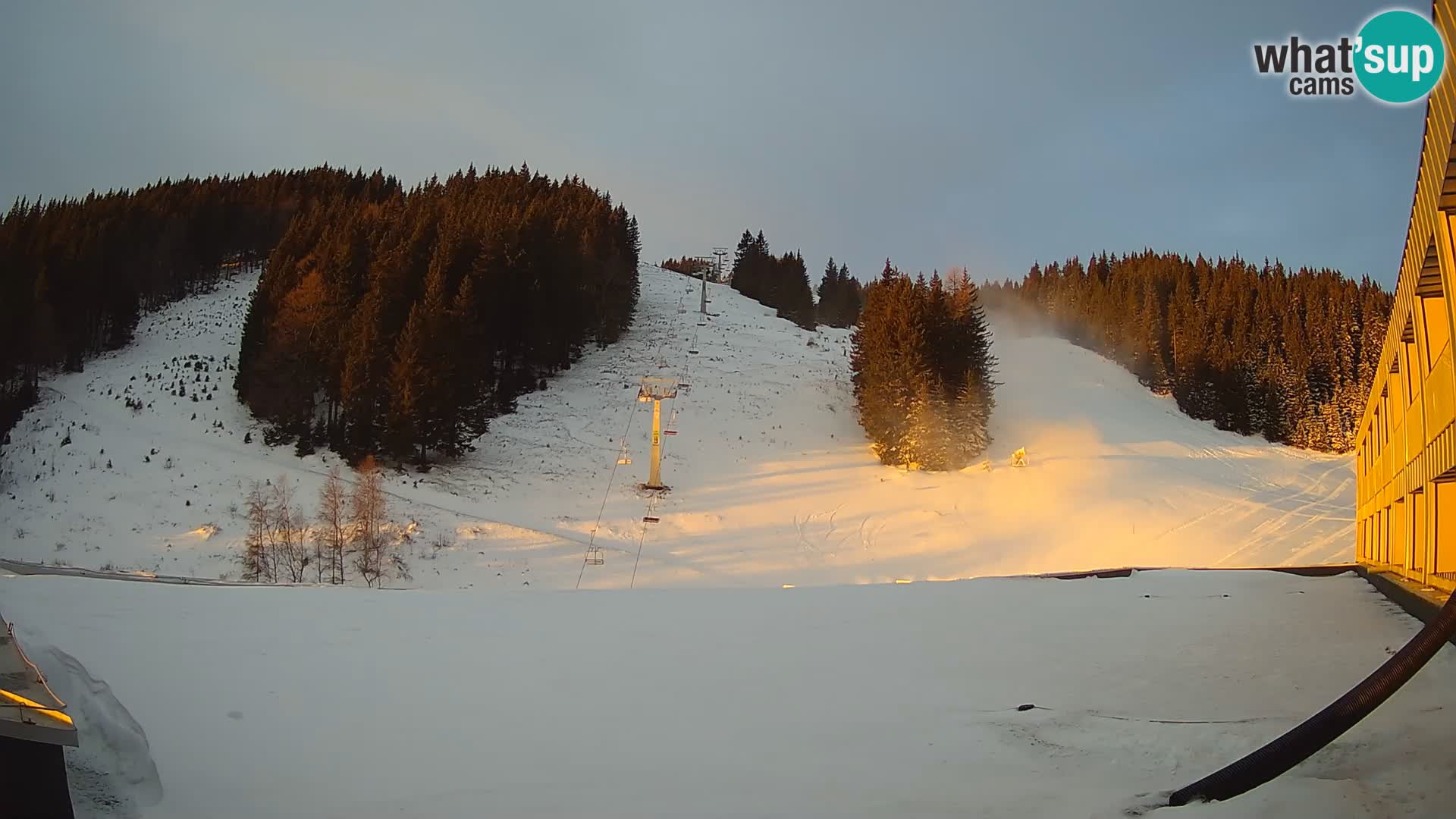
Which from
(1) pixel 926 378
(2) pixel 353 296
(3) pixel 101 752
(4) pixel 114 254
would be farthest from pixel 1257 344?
(4) pixel 114 254

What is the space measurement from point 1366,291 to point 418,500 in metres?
60.9

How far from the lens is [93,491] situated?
84.7 feet

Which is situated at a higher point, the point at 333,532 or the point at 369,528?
the point at 369,528

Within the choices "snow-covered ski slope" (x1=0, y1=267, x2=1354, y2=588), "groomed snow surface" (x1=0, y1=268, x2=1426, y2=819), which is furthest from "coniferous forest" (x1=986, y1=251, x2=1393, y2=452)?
"groomed snow surface" (x1=0, y1=268, x2=1426, y2=819)

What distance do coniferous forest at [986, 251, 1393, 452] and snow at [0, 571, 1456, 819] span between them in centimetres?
3907

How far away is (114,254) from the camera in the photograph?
45.8m

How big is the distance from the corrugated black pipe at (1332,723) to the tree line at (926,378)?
101ft

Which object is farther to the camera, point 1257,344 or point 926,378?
point 1257,344

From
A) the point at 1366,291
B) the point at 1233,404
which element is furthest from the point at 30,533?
the point at 1366,291

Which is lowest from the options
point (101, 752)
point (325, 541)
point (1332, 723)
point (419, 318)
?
point (325, 541)

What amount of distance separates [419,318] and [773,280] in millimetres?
56001

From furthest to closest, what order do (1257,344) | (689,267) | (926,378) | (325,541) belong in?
(689,267) → (1257,344) → (926,378) → (325,541)

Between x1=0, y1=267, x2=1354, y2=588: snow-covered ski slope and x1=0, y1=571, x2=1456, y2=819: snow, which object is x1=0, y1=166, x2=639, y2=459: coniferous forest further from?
x1=0, y1=571, x2=1456, y2=819: snow

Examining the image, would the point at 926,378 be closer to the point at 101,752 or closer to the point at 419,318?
the point at 419,318
